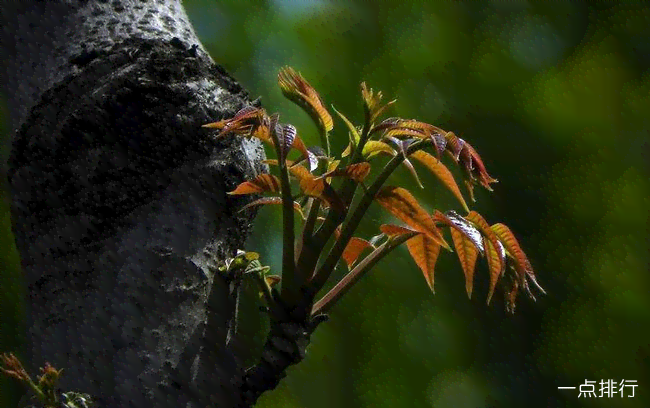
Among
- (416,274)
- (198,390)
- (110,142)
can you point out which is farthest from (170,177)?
(416,274)

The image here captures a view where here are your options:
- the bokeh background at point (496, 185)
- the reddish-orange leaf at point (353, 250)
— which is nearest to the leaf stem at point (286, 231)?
the reddish-orange leaf at point (353, 250)

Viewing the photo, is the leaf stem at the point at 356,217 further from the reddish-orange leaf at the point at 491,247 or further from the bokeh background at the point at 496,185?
the bokeh background at the point at 496,185

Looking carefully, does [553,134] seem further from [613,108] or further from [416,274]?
[416,274]

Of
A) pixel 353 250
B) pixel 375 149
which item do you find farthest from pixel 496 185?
pixel 375 149

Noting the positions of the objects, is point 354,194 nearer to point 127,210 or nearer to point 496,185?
point 127,210

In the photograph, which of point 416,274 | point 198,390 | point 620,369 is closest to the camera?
point 198,390

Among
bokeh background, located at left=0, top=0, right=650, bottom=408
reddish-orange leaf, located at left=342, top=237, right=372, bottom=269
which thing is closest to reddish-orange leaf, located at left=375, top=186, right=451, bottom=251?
reddish-orange leaf, located at left=342, top=237, right=372, bottom=269
